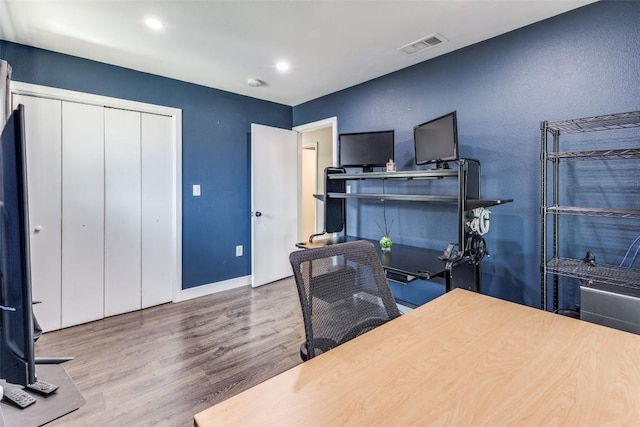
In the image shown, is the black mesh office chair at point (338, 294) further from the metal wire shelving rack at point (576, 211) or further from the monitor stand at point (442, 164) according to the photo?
the monitor stand at point (442, 164)

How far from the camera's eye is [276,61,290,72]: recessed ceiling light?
289 cm

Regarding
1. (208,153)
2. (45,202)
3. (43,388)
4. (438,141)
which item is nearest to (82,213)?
(45,202)

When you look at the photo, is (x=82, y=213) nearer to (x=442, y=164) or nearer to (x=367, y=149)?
(x=367, y=149)

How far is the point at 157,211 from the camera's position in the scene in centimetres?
330

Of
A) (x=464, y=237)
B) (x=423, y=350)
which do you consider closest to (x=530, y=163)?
(x=464, y=237)

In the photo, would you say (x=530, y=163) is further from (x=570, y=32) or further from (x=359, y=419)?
(x=359, y=419)

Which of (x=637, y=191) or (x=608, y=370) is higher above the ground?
(x=637, y=191)

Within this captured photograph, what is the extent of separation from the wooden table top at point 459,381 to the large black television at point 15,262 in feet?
1.56

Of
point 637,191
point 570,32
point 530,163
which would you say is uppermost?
point 570,32

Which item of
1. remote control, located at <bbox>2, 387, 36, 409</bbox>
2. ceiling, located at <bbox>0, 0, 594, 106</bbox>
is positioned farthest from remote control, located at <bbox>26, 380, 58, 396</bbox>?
ceiling, located at <bbox>0, 0, 594, 106</bbox>

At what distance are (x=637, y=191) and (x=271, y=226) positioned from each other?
3.37 m

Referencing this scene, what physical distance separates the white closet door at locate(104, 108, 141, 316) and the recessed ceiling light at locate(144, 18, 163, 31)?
1120 mm

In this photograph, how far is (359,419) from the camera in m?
0.72

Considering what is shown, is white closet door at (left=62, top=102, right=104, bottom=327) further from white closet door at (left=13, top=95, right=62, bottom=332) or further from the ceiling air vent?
the ceiling air vent
